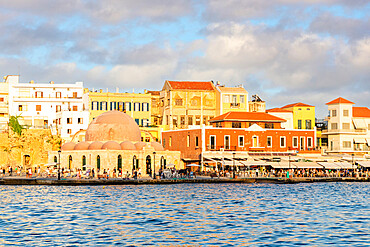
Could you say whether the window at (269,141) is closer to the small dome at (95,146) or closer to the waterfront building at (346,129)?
the waterfront building at (346,129)

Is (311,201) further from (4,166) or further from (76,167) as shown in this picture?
(4,166)

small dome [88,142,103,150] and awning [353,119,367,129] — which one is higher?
awning [353,119,367,129]

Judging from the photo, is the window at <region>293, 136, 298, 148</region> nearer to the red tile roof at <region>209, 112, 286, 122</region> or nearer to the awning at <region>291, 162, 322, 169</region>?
the red tile roof at <region>209, 112, 286, 122</region>

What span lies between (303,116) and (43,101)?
133ft

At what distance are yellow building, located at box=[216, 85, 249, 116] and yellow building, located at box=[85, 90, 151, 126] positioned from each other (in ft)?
35.8

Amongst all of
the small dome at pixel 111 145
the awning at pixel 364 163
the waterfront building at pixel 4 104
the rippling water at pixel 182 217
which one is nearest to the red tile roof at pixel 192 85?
the small dome at pixel 111 145

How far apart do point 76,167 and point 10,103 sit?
2883 cm

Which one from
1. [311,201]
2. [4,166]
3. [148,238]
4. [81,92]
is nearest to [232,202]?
[311,201]

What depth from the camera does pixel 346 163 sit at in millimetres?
76562

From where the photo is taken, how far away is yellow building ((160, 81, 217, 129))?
89.8m

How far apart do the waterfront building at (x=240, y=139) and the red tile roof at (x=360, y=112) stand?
1263cm

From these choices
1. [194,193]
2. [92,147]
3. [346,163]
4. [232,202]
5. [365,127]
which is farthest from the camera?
[365,127]

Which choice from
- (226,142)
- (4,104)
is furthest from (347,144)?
(4,104)

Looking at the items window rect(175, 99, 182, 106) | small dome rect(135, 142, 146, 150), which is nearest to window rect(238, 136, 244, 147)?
small dome rect(135, 142, 146, 150)
